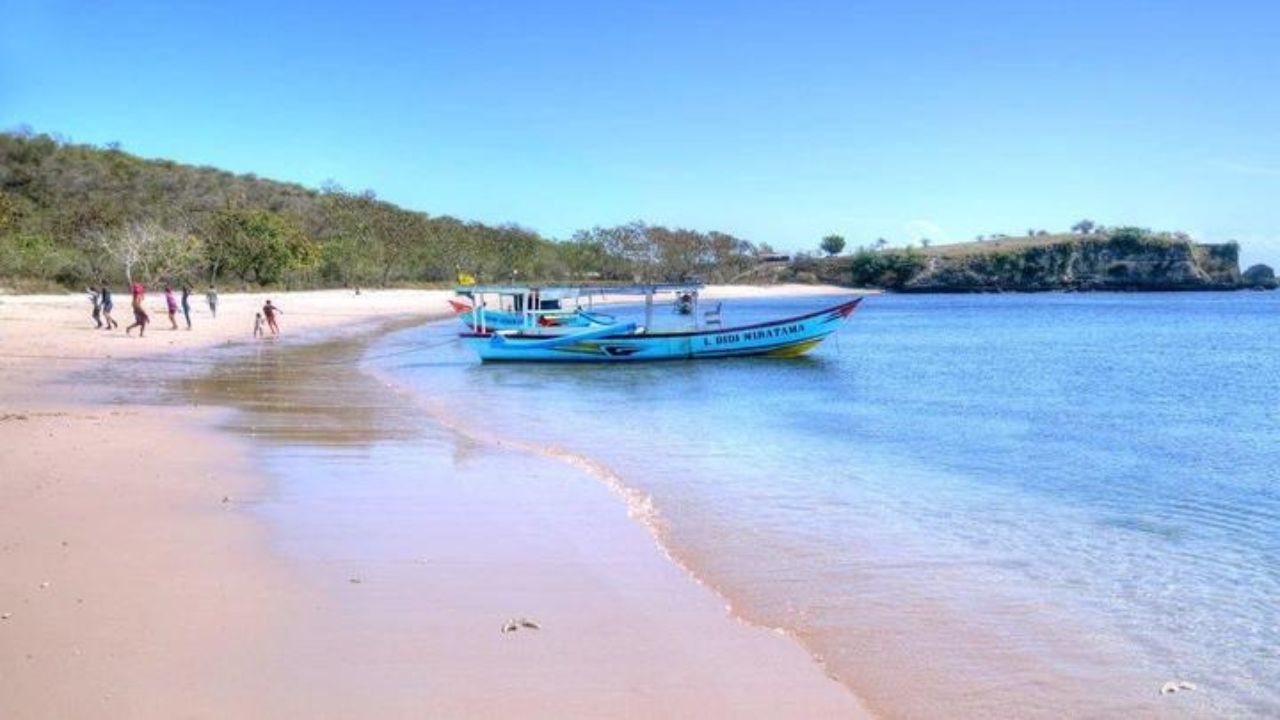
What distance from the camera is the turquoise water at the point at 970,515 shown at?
19.6 ft

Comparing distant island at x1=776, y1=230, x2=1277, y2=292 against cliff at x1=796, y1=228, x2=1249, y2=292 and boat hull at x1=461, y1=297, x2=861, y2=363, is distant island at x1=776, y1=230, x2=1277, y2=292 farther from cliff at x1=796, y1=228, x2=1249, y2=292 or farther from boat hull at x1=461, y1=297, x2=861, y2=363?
boat hull at x1=461, y1=297, x2=861, y2=363

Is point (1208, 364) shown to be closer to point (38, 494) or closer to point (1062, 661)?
point (1062, 661)

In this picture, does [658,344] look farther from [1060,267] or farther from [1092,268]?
[1092,268]

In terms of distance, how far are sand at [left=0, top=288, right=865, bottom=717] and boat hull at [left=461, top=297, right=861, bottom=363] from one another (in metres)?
19.4

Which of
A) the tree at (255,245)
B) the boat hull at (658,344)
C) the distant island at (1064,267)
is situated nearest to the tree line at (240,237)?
the tree at (255,245)

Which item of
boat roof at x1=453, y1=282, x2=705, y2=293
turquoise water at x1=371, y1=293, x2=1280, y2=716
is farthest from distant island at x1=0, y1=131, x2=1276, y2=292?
turquoise water at x1=371, y1=293, x2=1280, y2=716

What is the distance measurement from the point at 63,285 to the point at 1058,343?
46.9m

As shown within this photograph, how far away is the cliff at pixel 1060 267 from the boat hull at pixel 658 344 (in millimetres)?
119981

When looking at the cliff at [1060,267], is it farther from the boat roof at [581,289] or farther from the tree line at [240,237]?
the boat roof at [581,289]

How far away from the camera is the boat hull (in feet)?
99.6

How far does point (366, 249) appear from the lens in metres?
77.9

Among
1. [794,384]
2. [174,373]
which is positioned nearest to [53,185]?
[174,373]

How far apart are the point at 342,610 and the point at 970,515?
6529 mm

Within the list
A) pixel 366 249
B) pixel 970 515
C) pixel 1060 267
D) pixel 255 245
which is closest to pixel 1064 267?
pixel 1060 267
